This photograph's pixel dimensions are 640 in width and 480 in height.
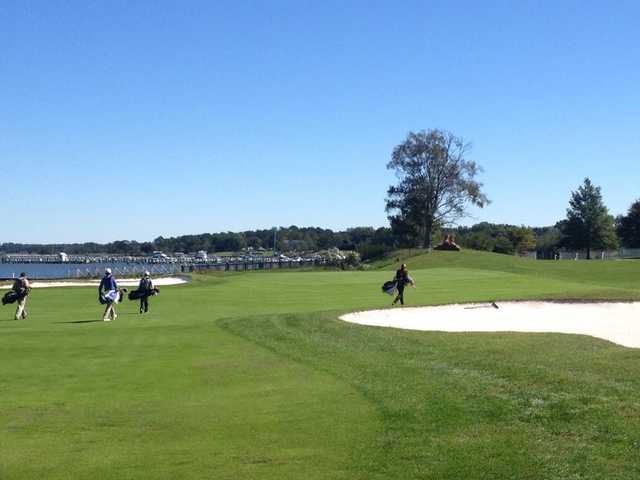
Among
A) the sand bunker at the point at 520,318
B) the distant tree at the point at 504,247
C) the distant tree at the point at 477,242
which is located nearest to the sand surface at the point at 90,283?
the sand bunker at the point at 520,318

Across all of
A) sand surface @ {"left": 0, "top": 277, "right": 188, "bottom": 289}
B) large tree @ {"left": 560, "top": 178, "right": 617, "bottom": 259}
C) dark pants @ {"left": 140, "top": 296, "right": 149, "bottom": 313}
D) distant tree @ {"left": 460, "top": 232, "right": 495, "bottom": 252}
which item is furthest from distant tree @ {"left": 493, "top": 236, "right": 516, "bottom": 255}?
dark pants @ {"left": 140, "top": 296, "right": 149, "bottom": 313}

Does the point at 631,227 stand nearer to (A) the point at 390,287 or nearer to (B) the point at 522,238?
(B) the point at 522,238

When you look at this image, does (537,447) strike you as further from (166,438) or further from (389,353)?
(389,353)

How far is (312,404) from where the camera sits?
13.5 meters

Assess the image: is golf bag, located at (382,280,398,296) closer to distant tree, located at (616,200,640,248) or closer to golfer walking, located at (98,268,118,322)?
golfer walking, located at (98,268,118,322)

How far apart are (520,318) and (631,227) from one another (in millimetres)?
101509

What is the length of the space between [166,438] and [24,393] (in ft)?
15.8

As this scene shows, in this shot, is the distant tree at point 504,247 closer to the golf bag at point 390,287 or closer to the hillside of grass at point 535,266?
the hillside of grass at point 535,266

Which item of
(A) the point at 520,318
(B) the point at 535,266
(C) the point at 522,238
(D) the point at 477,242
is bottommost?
(A) the point at 520,318

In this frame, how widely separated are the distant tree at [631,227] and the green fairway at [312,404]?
109852 mm

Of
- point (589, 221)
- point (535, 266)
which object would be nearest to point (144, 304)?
point (535, 266)

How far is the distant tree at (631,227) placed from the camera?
124125 millimetres

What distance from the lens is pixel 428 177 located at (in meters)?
99.9

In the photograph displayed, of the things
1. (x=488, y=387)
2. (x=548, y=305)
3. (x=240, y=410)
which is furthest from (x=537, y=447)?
(x=548, y=305)
